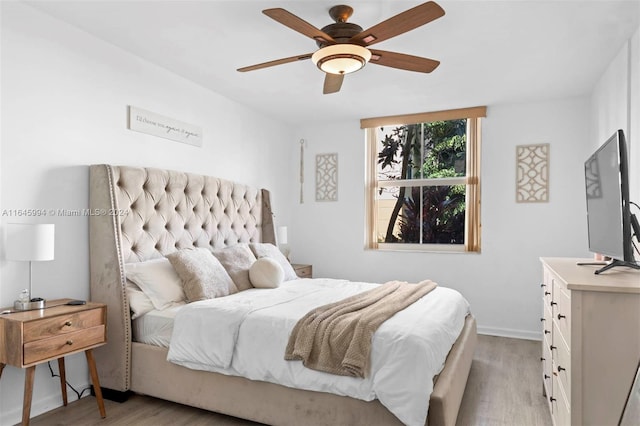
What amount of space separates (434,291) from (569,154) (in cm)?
222

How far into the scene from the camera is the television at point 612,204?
187cm

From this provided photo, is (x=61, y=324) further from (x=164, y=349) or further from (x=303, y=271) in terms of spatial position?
(x=303, y=271)

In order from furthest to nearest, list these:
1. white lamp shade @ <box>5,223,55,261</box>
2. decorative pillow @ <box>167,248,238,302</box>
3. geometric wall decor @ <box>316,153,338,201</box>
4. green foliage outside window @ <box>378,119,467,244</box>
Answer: geometric wall decor @ <box>316,153,338,201</box> → green foliage outside window @ <box>378,119,467,244</box> → decorative pillow @ <box>167,248,238,302</box> → white lamp shade @ <box>5,223,55,261</box>

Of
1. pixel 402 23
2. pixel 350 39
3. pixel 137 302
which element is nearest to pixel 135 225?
pixel 137 302

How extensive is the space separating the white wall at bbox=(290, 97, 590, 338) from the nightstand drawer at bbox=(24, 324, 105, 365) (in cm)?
316

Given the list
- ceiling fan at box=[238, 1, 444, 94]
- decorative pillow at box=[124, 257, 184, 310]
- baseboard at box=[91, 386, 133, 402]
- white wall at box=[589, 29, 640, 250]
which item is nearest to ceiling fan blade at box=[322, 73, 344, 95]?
ceiling fan at box=[238, 1, 444, 94]

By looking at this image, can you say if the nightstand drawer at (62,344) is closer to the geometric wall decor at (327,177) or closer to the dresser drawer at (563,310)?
the dresser drawer at (563,310)

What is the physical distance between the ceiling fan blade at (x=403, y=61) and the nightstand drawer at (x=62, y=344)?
2306mm

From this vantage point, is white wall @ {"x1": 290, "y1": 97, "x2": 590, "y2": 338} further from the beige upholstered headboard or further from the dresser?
the dresser

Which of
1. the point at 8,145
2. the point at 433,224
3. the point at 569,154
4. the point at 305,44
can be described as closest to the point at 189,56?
the point at 305,44

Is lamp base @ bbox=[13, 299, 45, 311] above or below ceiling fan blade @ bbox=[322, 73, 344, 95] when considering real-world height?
below

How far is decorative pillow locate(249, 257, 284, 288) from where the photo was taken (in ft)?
11.2

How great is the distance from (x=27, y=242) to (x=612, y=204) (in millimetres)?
2980

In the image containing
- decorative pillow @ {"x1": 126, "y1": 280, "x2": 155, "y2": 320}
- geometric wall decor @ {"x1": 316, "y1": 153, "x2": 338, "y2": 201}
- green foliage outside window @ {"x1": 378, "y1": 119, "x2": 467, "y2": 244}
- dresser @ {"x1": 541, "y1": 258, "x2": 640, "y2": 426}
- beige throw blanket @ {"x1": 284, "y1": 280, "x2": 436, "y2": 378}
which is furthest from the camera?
geometric wall decor @ {"x1": 316, "y1": 153, "x2": 338, "y2": 201}
